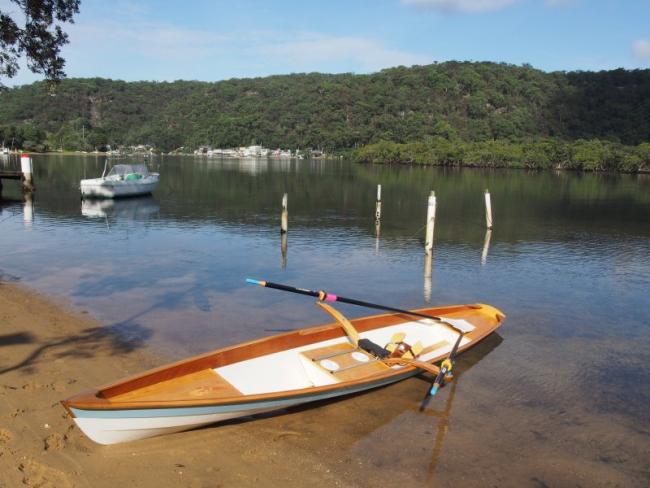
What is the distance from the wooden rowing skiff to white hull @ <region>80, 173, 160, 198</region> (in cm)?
3848

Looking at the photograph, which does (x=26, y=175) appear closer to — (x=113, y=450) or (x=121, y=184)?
(x=121, y=184)

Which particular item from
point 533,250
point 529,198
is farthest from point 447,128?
point 533,250

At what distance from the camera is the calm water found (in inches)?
344

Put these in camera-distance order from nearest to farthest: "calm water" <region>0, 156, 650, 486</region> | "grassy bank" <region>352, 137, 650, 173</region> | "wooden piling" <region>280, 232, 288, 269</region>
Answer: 1. "calm water" <region>0, 156, 650, 486</region>
2. "wooden piling" <region>280, 232, 288, 269</region>
3. "grassy bank" <region>352, 137, 650, 173</region>

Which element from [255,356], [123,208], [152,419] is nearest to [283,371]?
[255,356]

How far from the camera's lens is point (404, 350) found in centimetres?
1098

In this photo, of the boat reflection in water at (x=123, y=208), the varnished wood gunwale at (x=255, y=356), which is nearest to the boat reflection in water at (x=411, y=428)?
the varnished wood gunwale at (x=255, y=356)

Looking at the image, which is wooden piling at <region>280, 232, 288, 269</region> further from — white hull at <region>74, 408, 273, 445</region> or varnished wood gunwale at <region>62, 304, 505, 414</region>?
white hull at <region>74, 408, 273, 445</region>

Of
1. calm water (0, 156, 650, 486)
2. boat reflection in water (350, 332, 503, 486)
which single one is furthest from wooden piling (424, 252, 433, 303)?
boat reflection in water (350, 332, 503, 486)

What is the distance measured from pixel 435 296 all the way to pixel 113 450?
1291 centimetres

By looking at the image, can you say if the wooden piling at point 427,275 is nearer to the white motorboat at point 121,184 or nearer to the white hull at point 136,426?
the white hull at point 136,426

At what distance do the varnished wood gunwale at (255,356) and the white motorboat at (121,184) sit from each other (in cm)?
3854

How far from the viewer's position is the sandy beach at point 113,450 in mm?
7059

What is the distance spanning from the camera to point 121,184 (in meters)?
46.2
